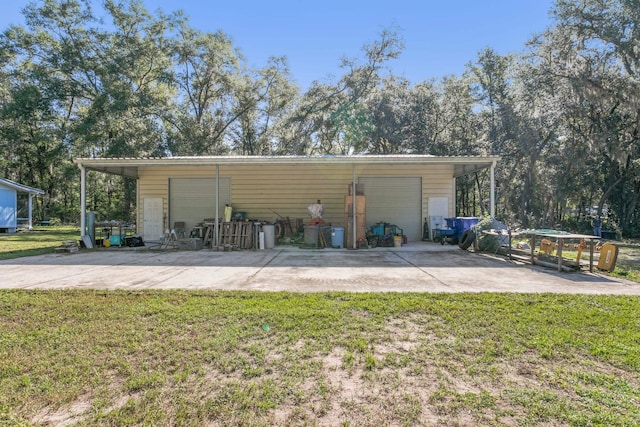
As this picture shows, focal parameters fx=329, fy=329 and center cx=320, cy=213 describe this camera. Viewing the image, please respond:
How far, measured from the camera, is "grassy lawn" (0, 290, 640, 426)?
6.44 ft

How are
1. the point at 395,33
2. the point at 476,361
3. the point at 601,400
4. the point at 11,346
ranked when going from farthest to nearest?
the point at 395,33
the point at 11,346
the point at 476,361
the point at 601,400

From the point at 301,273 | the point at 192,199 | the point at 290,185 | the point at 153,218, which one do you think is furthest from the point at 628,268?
the point at 153,218

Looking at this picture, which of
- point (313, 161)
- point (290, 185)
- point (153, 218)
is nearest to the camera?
point (313, 161)

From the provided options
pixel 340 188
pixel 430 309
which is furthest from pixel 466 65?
pixel 430 309

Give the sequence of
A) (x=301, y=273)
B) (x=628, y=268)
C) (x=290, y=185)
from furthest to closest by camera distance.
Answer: (x=290, y=185)
(x=628, y=268)
(x=301, y=273)

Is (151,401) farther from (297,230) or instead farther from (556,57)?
(556,57)

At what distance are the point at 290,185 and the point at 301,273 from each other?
6.74 meters

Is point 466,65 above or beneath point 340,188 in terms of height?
above

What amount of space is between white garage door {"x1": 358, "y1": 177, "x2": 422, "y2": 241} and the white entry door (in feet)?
26.1

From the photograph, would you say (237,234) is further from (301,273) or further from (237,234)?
(301,273)

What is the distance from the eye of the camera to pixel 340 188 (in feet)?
40.8

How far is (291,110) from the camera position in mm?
24109

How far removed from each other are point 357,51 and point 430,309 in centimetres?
2113

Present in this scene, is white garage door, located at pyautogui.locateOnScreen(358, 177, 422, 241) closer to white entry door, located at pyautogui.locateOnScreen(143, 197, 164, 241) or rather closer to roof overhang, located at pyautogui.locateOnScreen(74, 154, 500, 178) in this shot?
roof overhang, located at pyautogui.locateOnScreen(74, 154, 500, 178)
